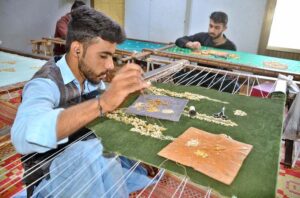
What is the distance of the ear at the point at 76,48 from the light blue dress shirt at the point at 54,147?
9.2 inches

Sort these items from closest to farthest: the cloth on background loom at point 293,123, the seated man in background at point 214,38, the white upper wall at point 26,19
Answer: the cloth on background loom at point 293,123 → the seated man in background at point 214,38 → the white upper wall at point 26,19

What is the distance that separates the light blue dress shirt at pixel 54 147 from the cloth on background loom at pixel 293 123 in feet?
5.29

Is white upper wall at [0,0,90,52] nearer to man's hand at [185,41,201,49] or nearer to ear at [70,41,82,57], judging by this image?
man's hand at [185,41,201,49]

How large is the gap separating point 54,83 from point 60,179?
41 cm

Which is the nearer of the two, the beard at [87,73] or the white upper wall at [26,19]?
A: the beard at [87,73]

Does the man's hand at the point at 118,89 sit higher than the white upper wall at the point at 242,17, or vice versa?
the white upper wall at the point at 242,17

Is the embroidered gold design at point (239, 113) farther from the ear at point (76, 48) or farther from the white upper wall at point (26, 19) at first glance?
the white upper wall at point (26, 19)

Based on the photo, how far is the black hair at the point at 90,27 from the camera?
4.06 feet

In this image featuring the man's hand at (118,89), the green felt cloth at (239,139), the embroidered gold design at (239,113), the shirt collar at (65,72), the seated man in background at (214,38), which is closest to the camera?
the green felt cloth at (239,139)

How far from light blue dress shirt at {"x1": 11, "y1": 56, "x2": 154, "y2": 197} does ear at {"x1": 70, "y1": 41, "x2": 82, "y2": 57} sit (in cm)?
23

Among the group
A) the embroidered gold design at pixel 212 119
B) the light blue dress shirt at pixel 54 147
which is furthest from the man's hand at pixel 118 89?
the embroidered gold design at pixel 212 119

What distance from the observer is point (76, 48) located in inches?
49.8

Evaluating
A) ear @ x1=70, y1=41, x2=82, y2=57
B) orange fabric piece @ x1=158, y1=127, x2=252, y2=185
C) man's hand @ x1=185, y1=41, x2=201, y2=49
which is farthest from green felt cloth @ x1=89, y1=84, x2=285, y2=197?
man's hand @ x1=185, y1=41, x2=201, y2=49

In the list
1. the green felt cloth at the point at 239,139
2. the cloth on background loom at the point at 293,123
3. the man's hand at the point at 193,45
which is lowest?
the cloth on background loom at the point at 293,123
